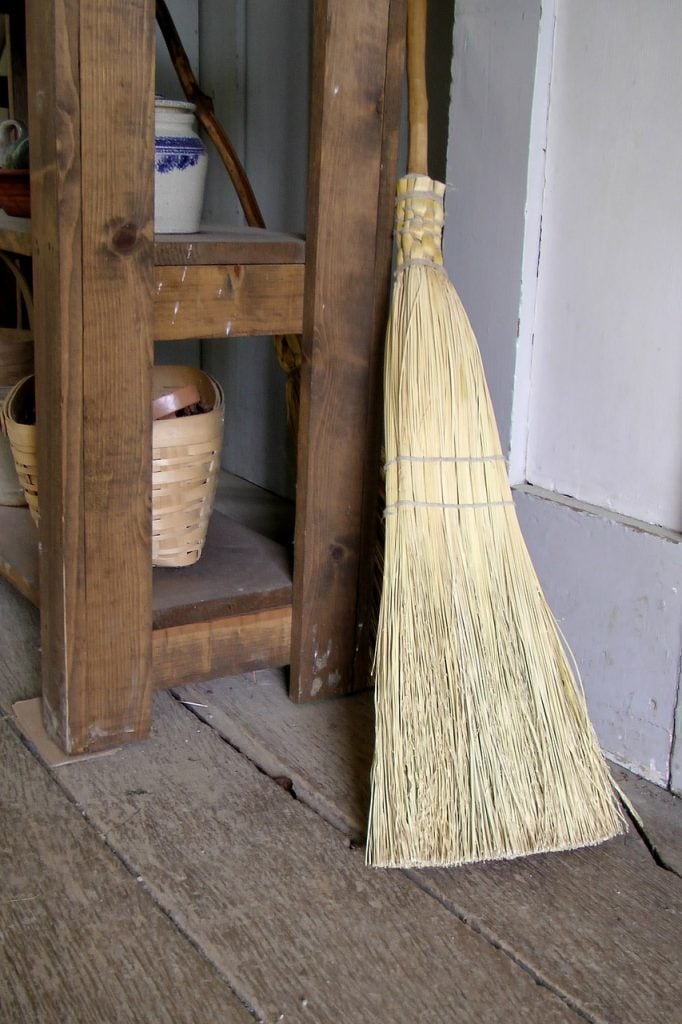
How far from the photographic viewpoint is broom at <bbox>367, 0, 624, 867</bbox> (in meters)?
1.21

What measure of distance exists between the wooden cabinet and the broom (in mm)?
97

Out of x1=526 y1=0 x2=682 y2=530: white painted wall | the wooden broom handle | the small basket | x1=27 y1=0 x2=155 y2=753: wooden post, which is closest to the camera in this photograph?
x1=27 y1=0 x2=155 y2=753: wooden post

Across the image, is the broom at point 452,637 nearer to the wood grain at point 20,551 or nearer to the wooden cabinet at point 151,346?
the wooden cabinet at point 151,346

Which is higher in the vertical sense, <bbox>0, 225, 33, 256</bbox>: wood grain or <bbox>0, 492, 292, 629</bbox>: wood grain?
<bbox>0, 225, 33, 256</bbox>: wood grain

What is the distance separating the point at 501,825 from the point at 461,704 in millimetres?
143

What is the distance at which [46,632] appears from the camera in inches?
56.5

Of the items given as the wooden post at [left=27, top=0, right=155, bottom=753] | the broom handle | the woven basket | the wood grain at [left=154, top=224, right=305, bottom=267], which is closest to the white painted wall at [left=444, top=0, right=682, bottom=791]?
the broom handle

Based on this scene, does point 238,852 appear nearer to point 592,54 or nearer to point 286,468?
point 592,54

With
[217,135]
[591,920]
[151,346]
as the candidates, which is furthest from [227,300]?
[591,920]

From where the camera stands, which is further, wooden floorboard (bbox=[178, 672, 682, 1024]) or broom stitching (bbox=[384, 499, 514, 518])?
broom stitching (bbox=[384, 499, 514, 518])

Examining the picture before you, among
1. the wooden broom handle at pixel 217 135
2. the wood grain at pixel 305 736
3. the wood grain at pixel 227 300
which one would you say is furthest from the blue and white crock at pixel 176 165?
the wood grain at pixel 305 736

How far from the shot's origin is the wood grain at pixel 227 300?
1.35m

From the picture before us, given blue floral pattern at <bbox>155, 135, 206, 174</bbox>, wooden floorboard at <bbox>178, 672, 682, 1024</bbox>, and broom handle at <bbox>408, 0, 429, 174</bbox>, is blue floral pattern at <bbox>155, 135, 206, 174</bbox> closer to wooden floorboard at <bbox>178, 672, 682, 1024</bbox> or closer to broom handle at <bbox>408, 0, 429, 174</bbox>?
broom handle at <bbox>408, 0, 429, 174</bbox>

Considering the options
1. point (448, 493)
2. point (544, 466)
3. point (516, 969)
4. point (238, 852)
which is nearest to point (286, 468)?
point (544, 466)
